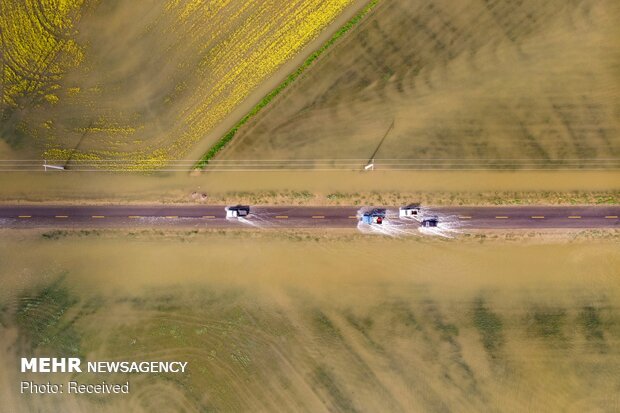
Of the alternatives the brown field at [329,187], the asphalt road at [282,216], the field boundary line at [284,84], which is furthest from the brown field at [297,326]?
the field boundary line at [284,84]

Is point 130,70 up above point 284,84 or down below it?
above

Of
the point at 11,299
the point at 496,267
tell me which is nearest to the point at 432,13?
the point at 496,267

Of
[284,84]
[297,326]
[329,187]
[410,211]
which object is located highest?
[284,84]

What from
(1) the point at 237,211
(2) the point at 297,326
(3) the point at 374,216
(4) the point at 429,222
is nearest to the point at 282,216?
(1) the point at 237,211

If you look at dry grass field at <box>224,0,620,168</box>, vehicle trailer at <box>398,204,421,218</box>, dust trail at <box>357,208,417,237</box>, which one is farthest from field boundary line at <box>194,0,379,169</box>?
vehicle trailer at <box>398,204,421,218</box>

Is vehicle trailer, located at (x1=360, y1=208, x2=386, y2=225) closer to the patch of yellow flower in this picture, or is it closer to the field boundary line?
the field boundary line

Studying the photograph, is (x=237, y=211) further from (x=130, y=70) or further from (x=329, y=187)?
(x=130, y=70)

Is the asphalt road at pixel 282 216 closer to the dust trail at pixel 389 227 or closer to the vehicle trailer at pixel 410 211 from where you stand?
the dust trail at pixel 389 227
